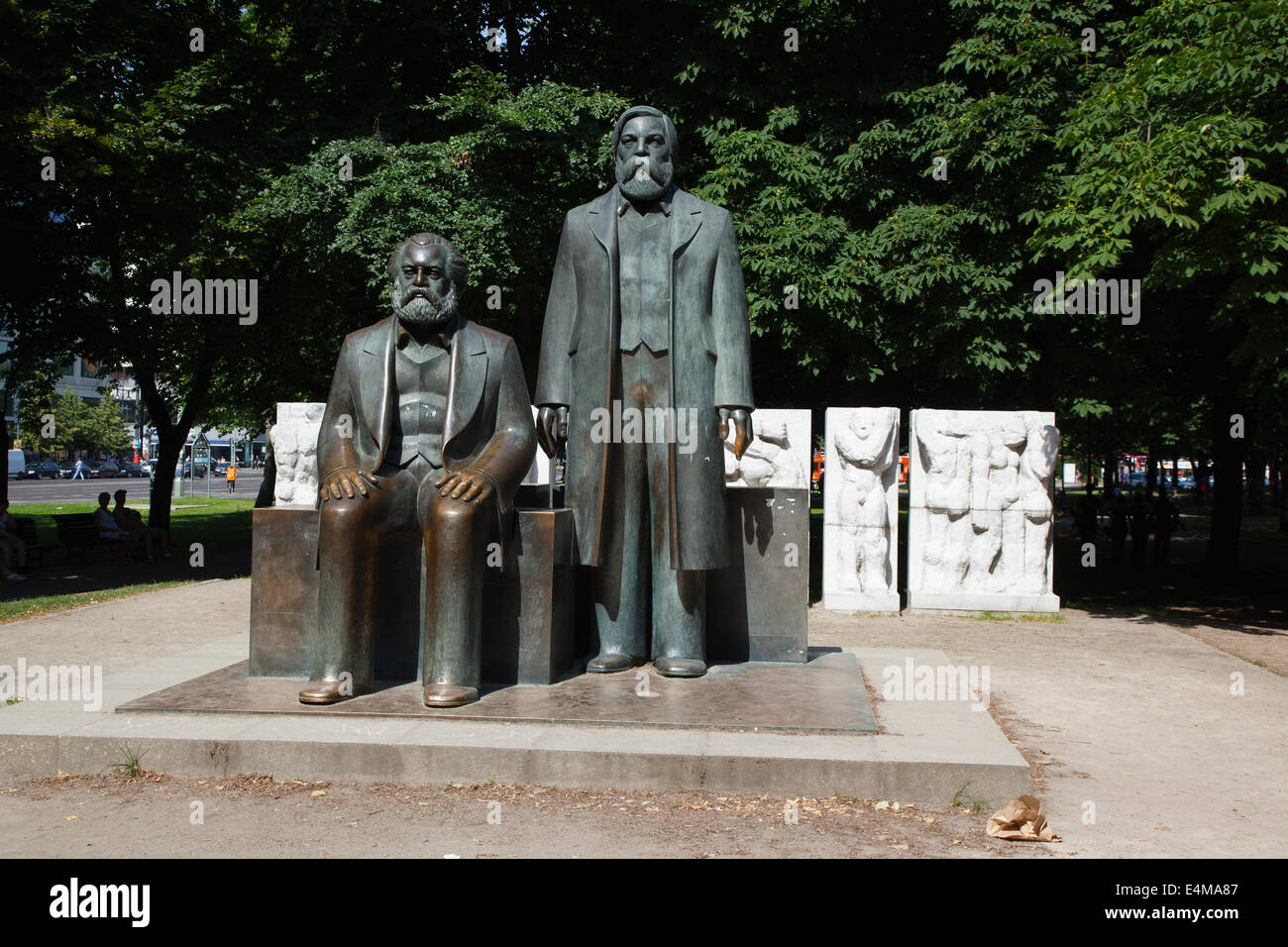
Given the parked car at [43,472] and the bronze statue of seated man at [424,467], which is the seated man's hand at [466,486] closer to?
the bronze statue of seated man at [424,467]

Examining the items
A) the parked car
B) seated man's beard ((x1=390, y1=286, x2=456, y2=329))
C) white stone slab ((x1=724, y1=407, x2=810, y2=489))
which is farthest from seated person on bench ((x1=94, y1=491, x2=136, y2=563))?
the parked car

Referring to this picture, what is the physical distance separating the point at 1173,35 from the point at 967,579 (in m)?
6.25

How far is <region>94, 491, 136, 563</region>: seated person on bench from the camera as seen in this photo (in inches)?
739

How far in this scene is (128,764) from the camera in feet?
17.8

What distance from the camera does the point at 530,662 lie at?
21.1 ft

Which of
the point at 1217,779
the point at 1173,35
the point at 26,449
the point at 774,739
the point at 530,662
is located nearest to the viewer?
the point at 774,739

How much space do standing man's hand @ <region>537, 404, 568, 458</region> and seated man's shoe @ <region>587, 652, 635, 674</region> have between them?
123cm

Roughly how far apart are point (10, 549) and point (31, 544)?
137 centimetres

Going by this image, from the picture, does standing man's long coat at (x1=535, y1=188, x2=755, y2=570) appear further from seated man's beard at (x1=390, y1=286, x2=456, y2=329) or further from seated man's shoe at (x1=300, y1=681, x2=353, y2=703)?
seated man's shoe at (x1=300, y1=681, x2=353, y2=703)

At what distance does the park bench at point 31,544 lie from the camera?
1698cm

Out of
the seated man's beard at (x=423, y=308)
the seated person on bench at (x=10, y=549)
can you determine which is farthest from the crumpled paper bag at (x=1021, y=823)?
the seated person on bench at (x=10, y=549)

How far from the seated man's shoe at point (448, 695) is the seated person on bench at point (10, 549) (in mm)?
11937

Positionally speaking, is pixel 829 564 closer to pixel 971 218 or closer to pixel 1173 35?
pixel 971 218

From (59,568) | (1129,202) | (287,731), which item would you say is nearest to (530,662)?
(287,731)
